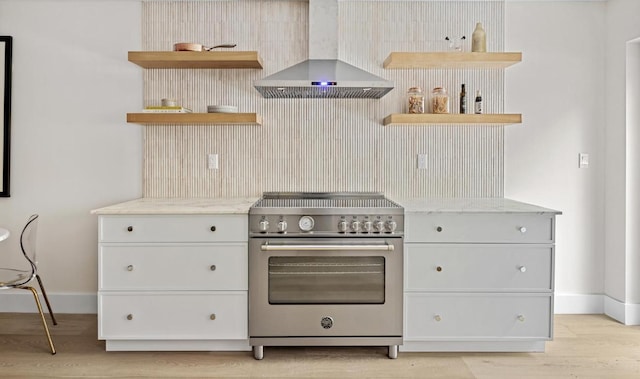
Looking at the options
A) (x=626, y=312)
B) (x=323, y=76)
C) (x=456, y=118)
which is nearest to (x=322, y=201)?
(x=323, y=76)

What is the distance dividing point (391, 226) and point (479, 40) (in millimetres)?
1412

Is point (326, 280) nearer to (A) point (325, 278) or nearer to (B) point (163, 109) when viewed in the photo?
(A) point (325, 278)

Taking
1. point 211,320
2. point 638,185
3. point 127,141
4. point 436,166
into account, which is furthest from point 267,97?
point 638,185

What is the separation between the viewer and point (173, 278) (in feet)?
9.48

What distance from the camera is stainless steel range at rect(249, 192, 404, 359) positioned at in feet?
9.39

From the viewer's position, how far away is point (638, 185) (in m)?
3.45

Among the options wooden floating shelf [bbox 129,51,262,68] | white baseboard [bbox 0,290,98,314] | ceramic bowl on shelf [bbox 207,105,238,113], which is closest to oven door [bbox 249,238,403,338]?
ceramic bowl on shelf [bbox 207,105,238,113]

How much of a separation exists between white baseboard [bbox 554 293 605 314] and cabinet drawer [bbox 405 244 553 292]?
0.92 metres

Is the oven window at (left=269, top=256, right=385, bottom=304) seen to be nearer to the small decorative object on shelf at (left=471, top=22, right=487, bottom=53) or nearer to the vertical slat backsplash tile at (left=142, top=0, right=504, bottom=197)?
the vertical slat backsplash tile at (left=142, top=0, right=504, bottom=197)

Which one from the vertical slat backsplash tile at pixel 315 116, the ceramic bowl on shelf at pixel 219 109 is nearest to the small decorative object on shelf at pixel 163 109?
the ceramic bowl on shelf at pixel 219 109

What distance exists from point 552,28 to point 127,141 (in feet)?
9.97

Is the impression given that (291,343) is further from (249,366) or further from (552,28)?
(552,28)

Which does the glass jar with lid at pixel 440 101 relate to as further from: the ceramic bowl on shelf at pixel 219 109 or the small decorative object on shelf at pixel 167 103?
the small decorative object on shelf at pixel 167 103

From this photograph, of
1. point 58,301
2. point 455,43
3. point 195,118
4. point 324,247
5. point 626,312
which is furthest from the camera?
point 58,301
